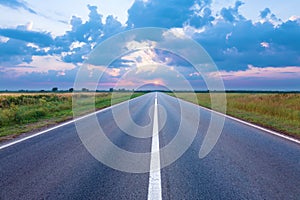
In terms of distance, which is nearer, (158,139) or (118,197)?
(118,197)

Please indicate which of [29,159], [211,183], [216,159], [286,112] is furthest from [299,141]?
[286,112]

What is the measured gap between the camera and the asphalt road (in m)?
4.38

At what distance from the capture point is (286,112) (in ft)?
54.5

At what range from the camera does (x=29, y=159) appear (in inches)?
257

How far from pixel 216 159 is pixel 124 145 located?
2.73 meters

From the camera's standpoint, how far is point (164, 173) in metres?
5.44

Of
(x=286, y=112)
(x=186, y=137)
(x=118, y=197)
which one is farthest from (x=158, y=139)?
(x=286, y=112)

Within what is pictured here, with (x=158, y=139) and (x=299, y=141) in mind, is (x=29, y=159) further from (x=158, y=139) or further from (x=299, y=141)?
(x=299, y=141)

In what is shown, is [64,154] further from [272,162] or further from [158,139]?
[272,162]

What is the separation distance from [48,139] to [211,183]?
20.2 ft

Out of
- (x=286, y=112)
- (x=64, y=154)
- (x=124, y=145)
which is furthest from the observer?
(x=286, y=112)

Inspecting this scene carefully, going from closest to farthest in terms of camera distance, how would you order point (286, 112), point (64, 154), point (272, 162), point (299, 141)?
point (272, 162)
point (64, 154)
point (299, 141)
point (286, 112)

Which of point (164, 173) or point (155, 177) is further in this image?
point (164, 173)

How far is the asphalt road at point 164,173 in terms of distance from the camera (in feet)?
14.4
